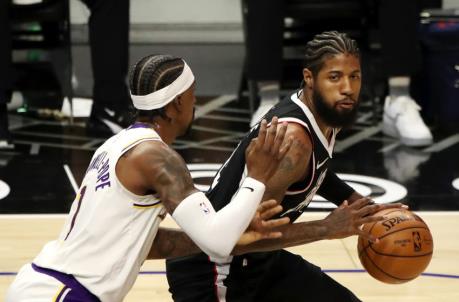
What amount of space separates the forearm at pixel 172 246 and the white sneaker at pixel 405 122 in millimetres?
4293

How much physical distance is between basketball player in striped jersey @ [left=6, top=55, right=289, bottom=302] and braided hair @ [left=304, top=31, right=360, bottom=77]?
1.65 ft

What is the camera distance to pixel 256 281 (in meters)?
4.25

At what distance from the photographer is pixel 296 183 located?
404 centimetres

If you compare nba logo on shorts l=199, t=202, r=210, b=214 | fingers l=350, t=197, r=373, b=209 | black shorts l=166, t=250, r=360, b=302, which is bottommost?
black shorts l=166, t=250, r=360, b=302

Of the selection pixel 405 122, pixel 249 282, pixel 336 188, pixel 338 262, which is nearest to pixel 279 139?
pixel 249 282

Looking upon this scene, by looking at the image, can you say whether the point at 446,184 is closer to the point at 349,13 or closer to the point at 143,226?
the point at 349,13

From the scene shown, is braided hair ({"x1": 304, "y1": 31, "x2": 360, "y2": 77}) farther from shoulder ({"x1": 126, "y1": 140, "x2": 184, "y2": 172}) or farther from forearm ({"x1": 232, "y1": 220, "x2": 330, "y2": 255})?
shoulder ({"x1": 126, "y1": 140, "x2": 184, "y2": 172})

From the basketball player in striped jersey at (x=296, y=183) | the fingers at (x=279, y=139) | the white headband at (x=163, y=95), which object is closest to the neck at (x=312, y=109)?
the basketball player in striped jersey at (x=296, y=183)

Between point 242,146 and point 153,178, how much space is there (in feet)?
2.20

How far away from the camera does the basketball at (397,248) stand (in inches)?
165

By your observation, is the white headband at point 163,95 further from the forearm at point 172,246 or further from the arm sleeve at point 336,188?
the arm sleeve at point 336,188

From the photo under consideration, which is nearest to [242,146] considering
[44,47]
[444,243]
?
[444,243]

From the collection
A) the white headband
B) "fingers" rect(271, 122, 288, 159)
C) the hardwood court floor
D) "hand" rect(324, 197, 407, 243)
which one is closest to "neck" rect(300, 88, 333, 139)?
"fingers" rect(271, 122, 288, 159)

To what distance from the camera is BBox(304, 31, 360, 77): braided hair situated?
4.12 metres
